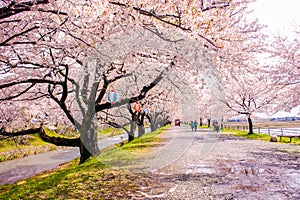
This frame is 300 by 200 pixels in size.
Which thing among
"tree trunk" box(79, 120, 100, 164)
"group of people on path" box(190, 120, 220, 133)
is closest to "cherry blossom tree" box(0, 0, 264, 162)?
"tree trunk" box(79, 120, 100, 164)

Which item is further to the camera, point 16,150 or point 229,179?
point 16,150

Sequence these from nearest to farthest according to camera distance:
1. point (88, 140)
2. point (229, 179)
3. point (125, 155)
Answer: point (229, 179)
point (125, 155)
point (88, 140)

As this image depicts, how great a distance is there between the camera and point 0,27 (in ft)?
24.9

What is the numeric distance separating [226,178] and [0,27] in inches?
324

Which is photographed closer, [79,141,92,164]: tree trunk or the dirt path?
the dirt path

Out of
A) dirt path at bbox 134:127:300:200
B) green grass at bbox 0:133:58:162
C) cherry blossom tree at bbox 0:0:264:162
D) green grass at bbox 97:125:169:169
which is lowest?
green grass at bbox 0:133:58:162

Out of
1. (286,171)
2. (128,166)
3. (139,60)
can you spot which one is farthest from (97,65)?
(286,171)

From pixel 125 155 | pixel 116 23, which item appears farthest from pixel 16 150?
pixel 116 23

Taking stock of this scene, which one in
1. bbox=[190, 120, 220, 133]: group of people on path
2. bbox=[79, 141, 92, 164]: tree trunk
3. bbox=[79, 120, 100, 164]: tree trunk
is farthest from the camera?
bbox=[190, 120, 220, 133]: group of people on path

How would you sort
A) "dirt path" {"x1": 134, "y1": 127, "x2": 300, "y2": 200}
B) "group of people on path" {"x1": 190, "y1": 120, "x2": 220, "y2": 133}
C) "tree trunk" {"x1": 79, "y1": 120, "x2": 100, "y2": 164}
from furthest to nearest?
"group of people on path" {"x1": 190, "y1": 120, "x2": 220, "y2": 133} < "tree trunk" {"x1": 79, "y1": 120, "x2": 100, "y2": 164} < "dirt path" {"x1": 134, "y1": 127, "x2": 300, "y2": 200}

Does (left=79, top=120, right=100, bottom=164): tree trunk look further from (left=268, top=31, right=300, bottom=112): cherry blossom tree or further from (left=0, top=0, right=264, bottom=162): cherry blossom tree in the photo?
(left=268, top=31, right=300, bottom=112): cherry blossom tree

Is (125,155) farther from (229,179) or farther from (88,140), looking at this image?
(229,179)

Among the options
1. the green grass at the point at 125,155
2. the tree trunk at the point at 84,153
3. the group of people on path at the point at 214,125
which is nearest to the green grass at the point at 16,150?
the green grass at the point at 125,155

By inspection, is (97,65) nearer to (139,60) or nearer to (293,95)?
(139,60)
